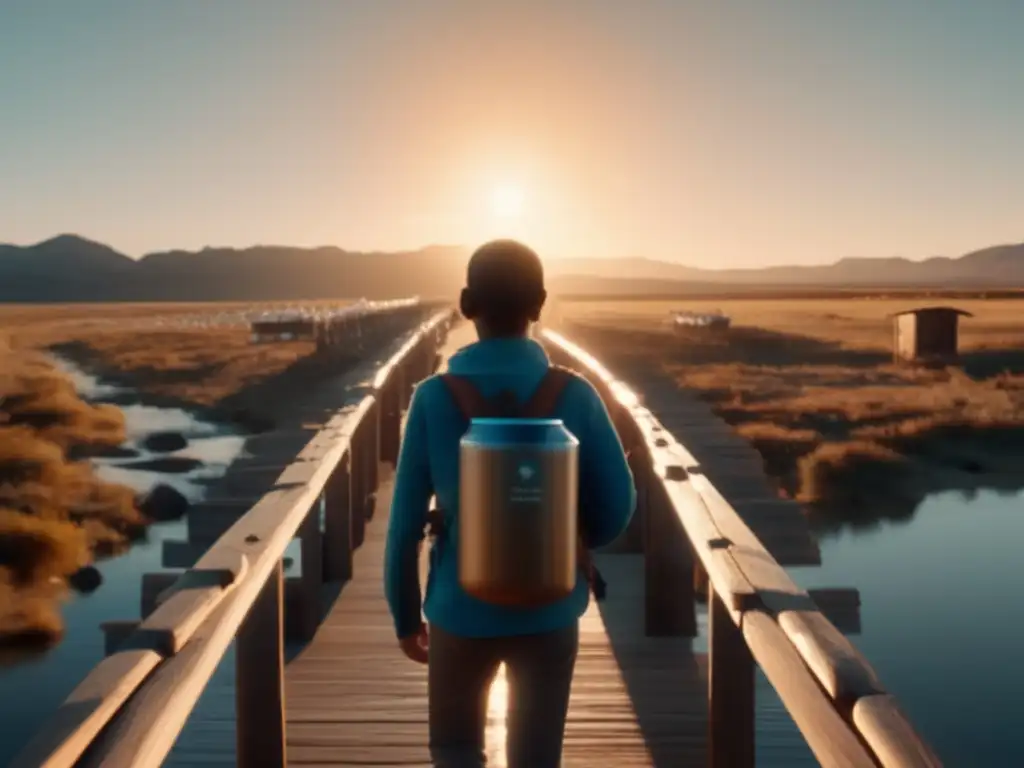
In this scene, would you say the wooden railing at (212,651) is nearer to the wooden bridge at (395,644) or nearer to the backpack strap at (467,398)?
the wooden bridge at (395,644)

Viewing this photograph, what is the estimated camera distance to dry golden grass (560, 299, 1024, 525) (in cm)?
2827

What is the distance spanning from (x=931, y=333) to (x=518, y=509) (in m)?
48.1

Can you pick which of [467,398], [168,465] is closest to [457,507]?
[467,398]

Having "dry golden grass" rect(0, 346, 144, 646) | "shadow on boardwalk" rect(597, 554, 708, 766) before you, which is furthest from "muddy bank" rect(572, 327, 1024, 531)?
"dry golden grass" rect(0, 346, 144, 646)

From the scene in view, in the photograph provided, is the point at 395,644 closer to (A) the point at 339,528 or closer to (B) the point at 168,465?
(A) the point at 339,528

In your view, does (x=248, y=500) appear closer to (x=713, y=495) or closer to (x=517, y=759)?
(x=713, y=495)

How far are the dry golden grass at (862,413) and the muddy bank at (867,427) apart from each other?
5cm

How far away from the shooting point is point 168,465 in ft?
102

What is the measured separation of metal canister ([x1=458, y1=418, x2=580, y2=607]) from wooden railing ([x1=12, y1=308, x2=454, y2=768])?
0.66m

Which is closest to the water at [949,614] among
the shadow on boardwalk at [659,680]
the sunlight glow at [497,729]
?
the shadow on boardwalk at [659,680]

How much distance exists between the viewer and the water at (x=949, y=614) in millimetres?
16516

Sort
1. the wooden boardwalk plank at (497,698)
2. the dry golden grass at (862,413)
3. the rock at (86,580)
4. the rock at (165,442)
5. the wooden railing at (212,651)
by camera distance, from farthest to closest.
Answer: the rock at (165,442) < the dry golden grass at (862,413) < the rock at (86,580) < the wooden boardwalk plank at (497,698) < the wooden railing at (212,651)

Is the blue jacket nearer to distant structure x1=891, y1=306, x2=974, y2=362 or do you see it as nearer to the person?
the person

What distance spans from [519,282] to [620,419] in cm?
557
